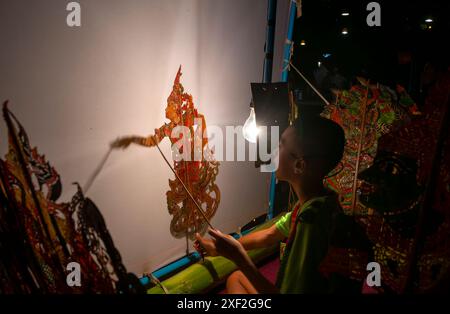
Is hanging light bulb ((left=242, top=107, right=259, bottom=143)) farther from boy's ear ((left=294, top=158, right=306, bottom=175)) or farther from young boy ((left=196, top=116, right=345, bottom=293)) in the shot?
boy's ear ((left=294, top=158, right=306, bottom=175))

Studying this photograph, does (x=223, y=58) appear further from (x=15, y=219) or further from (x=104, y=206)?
(x=15, y=219)

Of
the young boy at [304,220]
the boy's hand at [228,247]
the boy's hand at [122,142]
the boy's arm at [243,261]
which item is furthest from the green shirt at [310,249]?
the boy's hand at [122,142]

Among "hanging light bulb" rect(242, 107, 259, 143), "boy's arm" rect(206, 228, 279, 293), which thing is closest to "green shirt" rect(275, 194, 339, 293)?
"boy's arm" rect(206, 228, 279, 293)

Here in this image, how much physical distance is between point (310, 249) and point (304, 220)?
0.49 ft

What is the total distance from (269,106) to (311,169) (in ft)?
3.02

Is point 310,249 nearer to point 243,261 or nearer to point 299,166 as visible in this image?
point 243,261

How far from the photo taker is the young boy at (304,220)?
5.21 ft

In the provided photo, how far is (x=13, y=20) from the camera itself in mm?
1664

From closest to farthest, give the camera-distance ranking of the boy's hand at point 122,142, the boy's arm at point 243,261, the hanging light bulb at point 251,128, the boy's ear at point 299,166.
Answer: the boy's arm at point 243,261 < the boy's ear at point 299,166 < the boy's hand at point 122,142 < the hanging light bulb at point 251,128

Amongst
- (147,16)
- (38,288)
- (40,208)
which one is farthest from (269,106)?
(38,288)

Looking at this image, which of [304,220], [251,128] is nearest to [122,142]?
[251,128]

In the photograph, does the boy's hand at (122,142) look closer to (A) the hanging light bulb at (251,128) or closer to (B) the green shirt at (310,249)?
(A) the hanging light bulb at (251,128)

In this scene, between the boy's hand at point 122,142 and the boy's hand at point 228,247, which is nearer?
the boy's hand at point 228,247

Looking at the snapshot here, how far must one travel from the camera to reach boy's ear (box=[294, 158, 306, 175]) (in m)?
1.79
